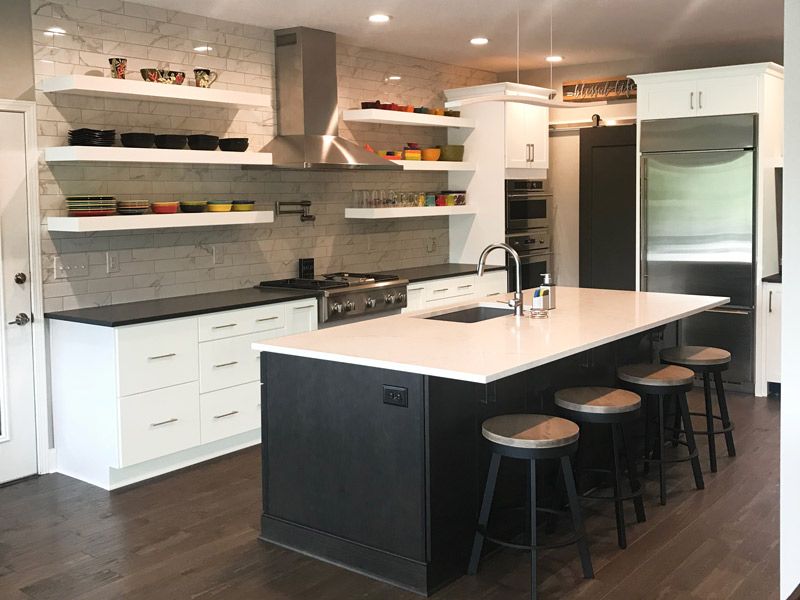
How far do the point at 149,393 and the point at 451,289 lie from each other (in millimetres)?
2992

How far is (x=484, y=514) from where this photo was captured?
347cm

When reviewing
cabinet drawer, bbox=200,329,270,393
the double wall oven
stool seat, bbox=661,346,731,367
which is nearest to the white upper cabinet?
the double wall oven

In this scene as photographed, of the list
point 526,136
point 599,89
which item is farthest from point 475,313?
point 599,89

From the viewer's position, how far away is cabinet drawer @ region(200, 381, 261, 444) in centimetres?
511

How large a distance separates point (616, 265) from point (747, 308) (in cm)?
146

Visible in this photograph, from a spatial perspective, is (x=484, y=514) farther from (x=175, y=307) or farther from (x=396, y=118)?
(x=396, y=118)

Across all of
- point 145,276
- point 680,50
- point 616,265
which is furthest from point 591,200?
point 145,276

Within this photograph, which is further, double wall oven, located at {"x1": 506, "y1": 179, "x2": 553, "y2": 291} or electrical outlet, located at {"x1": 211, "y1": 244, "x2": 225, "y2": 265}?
double wall oven, located at {"x1": 506, "y1": 179, "x2": 553, "y2": 291}

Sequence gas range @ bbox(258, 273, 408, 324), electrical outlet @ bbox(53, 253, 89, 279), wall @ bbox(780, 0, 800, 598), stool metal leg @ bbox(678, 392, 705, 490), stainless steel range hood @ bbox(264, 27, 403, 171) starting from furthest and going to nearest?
stainless steel range hood @ bbox(264, 27, 403, 171) → gas range @ bbox(258, 273, 408, 324) → electrical outlet @ bbox(53, 253, 89, 279) → stool metal leg @ bbox(678, 392, 705, 490) → wall @ bbox(780, 0, 800, 598)

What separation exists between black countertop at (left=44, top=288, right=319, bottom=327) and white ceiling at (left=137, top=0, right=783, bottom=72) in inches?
71.1

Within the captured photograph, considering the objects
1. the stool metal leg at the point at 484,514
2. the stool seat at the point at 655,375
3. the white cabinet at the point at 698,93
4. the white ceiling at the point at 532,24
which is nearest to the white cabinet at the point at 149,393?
the white ceiling at the point at 532,24

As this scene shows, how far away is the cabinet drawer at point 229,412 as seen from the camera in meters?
5.11

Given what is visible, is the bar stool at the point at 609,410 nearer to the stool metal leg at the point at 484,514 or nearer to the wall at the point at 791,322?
the stool metal leg at the point at 484,514

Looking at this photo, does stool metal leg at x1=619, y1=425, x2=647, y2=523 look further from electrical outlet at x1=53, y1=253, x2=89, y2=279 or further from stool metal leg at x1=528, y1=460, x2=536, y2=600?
electrical outlet at x1=53, y1=253, x2=89, y2=279
